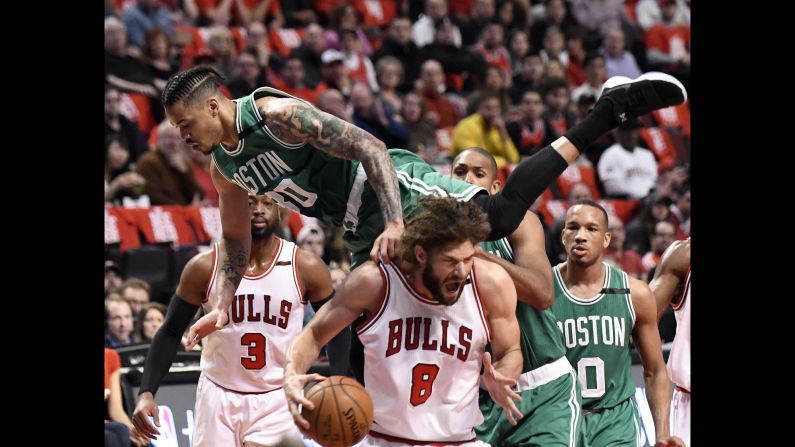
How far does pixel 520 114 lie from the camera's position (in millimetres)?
13031

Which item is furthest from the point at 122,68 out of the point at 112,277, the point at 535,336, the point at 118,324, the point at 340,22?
the point at 535,336

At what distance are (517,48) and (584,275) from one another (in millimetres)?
8708

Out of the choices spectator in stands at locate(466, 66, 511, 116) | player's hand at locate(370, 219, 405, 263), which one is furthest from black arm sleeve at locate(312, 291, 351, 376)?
spectator in stands at locate(466, 66, 511, 116)

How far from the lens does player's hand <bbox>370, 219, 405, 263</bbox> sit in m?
4.50

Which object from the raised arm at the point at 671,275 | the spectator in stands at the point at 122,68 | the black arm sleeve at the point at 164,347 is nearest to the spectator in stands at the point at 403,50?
the spectator in stands at the point at 122,68

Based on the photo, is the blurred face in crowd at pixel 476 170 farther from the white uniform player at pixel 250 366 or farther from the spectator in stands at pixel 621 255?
the spectator in stands at pixel 621 255

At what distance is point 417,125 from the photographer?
490 inches

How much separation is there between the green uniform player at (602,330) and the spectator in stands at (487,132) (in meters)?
5.58

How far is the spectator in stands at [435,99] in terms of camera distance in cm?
1306

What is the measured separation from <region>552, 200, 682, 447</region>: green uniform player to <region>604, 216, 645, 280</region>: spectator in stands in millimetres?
4785

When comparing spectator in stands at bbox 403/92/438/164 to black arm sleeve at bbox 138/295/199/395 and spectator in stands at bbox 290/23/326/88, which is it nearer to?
spectator in stands at bbox 290/23/326/88
